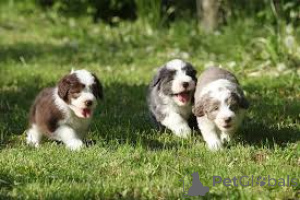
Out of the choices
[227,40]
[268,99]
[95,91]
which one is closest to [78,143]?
[95,91]

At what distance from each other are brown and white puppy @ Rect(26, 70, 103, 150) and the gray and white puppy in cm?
99

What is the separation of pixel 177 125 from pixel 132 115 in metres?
0.96

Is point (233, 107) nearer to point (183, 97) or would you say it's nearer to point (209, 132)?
point (209, 132)

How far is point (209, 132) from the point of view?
7.00 metres

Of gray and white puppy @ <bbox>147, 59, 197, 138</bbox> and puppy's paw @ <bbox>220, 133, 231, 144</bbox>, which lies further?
gray and white puppy @ <bbox>147, 59, 197, 138</bbox>

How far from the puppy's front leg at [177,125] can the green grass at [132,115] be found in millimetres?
86

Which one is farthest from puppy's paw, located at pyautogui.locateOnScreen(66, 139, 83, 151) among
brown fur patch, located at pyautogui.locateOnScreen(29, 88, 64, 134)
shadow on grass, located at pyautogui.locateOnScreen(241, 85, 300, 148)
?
shadow on grass, located at pyautogui.locateOnScreen(241, 85, 300, 148)

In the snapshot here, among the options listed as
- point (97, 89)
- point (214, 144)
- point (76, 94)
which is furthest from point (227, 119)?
point (76, 94)

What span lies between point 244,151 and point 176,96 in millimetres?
1263

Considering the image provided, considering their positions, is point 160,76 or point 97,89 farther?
point 160,76

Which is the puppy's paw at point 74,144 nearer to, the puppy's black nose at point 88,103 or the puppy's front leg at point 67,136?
the puppy's front leg at point 67,136

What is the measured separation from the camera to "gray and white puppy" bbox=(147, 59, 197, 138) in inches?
297

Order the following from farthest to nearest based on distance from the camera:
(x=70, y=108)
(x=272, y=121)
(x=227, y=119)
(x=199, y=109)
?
(x=272, y=121) < (x=199, y=109) < (x=70, y=108) < (x=227, y=119)

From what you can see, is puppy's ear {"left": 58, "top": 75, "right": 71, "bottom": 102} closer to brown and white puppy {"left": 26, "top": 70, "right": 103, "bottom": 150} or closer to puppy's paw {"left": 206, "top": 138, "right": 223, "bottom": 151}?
brown and white puppy {"left": 26, "top": 70, "right": 103, "bottom": 150}
